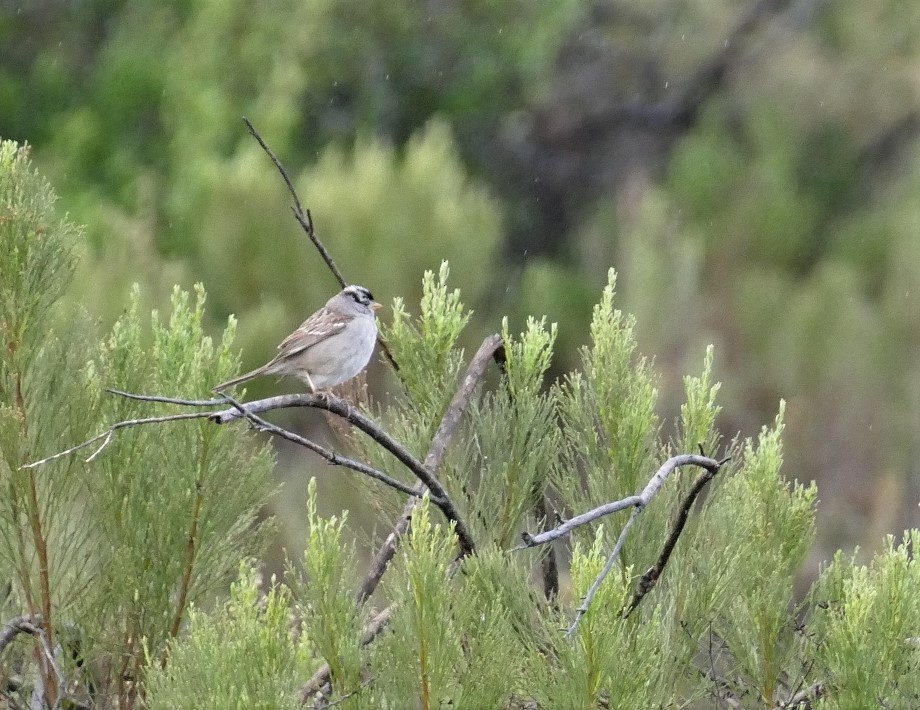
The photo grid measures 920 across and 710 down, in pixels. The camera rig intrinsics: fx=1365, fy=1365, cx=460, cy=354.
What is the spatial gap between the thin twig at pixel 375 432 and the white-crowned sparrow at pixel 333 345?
87cm

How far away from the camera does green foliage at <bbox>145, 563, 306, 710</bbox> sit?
131 centimetres

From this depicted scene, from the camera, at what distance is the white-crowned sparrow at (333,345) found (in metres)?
2.70

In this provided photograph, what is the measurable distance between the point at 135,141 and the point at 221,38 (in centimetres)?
147

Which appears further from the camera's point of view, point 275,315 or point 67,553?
point 275,315

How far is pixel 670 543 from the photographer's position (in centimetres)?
156

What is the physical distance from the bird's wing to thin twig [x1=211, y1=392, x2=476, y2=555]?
114cm

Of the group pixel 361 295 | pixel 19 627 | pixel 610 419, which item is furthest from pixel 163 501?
pixel 361 295

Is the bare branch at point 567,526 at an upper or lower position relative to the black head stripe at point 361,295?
lower

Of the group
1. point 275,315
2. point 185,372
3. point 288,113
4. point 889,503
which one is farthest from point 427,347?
point 288,113

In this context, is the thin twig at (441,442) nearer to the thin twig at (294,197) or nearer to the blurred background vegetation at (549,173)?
the thin twig at (294,197)

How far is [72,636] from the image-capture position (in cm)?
170

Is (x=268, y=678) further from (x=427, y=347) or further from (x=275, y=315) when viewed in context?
(x=275, y=315)

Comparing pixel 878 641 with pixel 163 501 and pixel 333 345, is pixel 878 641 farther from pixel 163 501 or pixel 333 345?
pixel 333 345

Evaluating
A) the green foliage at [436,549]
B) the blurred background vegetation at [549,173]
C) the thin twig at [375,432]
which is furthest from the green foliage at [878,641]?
the blurred background vegetation at [549,173]
